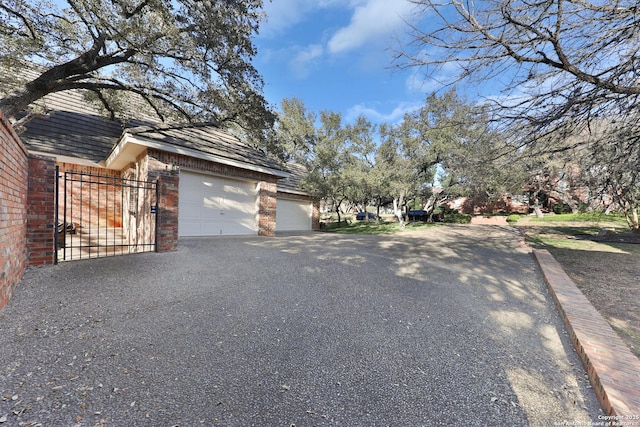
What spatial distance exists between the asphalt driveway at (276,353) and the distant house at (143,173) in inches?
140

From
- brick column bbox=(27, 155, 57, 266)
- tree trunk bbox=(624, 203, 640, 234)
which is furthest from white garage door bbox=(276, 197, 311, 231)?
tree trunk bbox=(624, 203, 640, 234)

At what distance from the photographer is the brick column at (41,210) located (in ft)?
12.8

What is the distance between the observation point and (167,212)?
18.7 feet

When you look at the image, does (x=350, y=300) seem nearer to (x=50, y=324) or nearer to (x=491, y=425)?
(x=491, y=425)

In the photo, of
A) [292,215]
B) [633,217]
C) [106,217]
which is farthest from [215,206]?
[633,217]

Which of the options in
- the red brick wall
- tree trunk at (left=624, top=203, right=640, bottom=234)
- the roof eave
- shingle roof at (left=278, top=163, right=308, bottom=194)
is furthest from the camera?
shingle roof at (left=278, top=163, right=308, bottom=194)

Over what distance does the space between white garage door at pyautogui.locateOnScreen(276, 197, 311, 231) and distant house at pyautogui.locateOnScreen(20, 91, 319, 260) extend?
11.4 feet

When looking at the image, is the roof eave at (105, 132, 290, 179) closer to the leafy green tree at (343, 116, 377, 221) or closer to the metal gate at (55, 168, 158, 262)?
the metal gate at (55, 168, 158, 262)

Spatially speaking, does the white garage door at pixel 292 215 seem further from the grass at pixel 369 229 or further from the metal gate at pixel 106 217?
the metal gate at pixel 106 217

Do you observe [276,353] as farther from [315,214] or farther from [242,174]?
[315,214]

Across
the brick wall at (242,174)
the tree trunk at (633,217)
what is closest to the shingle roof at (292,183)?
the brick wall at (242,174)

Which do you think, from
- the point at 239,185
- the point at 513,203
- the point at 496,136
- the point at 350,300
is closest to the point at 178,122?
the point at 239,185

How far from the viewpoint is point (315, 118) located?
16938 millimetres

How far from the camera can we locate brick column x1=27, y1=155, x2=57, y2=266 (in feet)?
12.8
